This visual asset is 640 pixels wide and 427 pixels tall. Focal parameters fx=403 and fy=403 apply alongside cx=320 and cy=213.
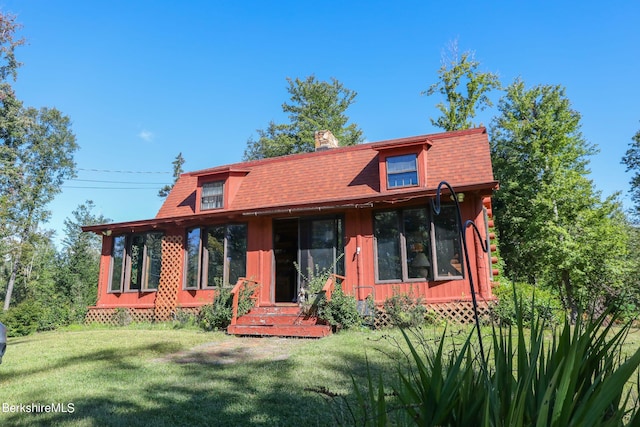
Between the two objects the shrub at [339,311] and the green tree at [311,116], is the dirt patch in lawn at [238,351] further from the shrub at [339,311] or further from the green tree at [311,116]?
the green tree at [311,116]

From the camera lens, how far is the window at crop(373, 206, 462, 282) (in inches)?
386

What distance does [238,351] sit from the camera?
23.3 ft

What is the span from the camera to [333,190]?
1199 cm

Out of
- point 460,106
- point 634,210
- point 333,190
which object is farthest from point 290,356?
point 634,210

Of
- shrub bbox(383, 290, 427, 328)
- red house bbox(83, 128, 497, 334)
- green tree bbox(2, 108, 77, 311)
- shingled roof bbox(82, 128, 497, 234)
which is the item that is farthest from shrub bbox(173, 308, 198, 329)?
green tree bbox(2, 108, 77, 311)

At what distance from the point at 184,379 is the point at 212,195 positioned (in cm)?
883

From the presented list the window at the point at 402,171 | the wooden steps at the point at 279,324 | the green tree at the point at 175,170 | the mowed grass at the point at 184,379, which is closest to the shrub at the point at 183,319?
the wooden steps at the point at 279,324

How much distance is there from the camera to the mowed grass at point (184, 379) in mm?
3602

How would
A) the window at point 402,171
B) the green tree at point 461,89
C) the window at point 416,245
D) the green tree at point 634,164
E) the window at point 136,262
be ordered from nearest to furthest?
the window at point 416,245 → the window at point 402,171 → the window at point 136,262 → the green tree at point 461,89 → the green tree at point 634,164

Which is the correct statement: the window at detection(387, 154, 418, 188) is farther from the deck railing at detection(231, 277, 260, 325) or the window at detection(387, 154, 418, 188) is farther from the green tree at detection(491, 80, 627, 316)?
the green tree at detection(491, 80, 627, 316)

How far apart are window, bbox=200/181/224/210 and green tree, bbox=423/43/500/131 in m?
15.3

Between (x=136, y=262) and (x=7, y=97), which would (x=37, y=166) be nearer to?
(x=7, y=97)

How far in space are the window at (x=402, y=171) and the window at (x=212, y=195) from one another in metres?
5.53

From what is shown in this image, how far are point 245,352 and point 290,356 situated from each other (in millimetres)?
1109
